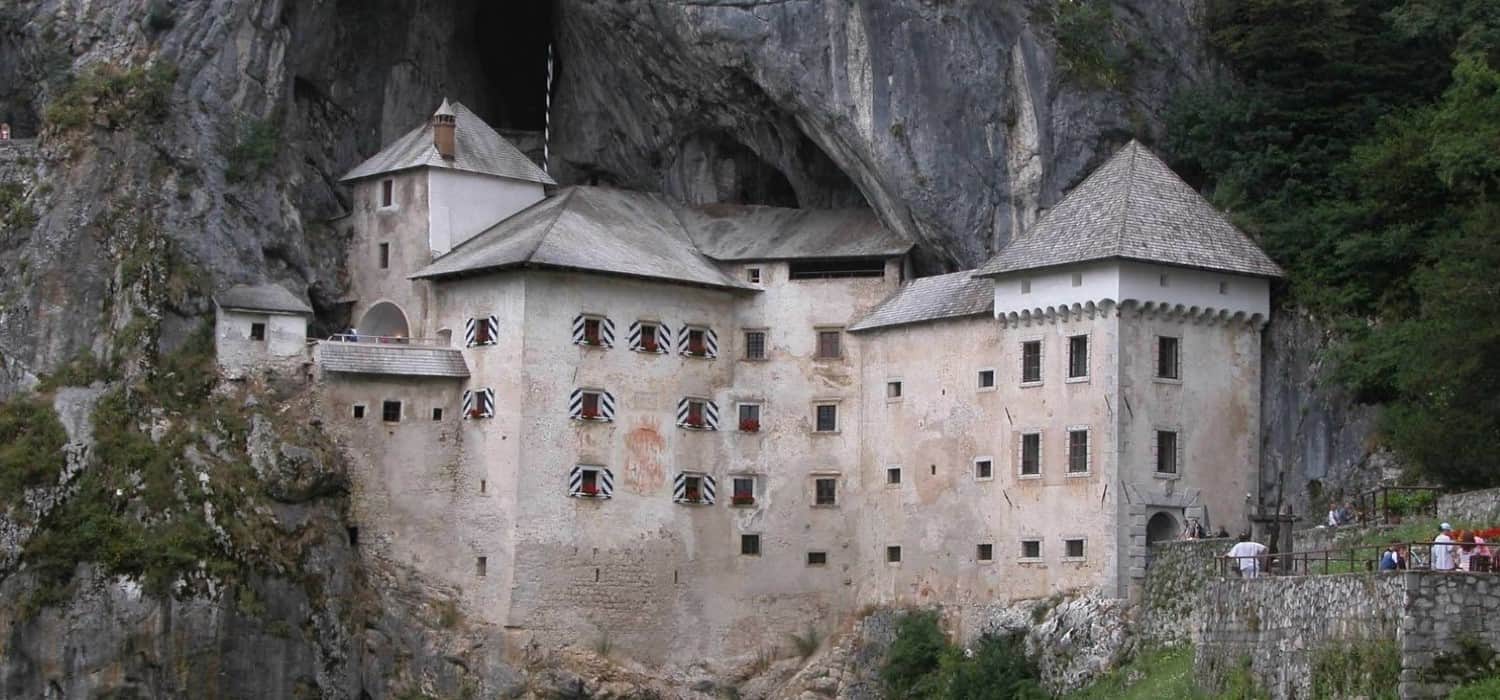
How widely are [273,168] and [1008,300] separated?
2289cm

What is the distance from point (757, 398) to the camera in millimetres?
82250

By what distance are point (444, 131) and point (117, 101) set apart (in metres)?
9.55

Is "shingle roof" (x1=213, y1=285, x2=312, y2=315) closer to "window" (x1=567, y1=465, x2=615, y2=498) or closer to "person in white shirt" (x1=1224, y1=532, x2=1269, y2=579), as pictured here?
"window" (x1=567, y1=465, x2=615, y2=498)

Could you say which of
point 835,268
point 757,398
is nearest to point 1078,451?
point 757,398

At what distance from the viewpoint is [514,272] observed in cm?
7969

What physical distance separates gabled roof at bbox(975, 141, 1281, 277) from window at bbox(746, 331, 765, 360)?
864 cm

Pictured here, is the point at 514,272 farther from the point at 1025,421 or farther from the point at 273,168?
the point at 1025,421

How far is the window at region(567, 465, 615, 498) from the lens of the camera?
260ft

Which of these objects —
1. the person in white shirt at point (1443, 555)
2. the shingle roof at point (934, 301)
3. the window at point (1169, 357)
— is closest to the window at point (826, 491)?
the shingle roof at point (934, 301)

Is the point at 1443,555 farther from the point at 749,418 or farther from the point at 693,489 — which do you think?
the point at 749,418

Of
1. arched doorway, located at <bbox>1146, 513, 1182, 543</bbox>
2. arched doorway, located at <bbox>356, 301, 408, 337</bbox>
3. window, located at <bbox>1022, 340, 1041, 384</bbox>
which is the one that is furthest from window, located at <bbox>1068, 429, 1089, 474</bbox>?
arched doorway, located at <bbox>356, 301, 408, 337</bbox>

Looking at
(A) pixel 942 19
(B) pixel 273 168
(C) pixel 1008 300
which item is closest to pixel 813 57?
(A) pixel 942 19

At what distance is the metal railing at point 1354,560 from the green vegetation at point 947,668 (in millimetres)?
9412

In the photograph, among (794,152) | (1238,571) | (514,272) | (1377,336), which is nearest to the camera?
(1238,571)
